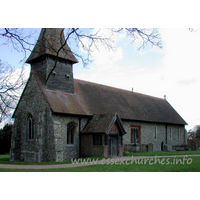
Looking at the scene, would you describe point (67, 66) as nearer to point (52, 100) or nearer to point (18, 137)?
point (52, 100)

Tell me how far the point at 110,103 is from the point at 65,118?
25.3ft

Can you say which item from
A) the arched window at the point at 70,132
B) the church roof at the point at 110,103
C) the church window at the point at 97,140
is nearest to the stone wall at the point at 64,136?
the arched window at the point at 70,132

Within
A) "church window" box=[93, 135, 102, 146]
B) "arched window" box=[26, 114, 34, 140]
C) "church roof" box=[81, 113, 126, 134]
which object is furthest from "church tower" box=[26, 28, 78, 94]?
"church window" box=[93, 135, 102, 146]

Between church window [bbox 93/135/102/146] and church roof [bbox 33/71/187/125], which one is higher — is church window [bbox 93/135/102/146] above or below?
below

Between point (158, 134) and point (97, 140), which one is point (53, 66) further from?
point (158, 134)

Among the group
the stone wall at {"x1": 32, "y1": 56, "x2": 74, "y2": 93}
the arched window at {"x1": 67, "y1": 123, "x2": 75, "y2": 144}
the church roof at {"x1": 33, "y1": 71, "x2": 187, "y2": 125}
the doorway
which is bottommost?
the doorway

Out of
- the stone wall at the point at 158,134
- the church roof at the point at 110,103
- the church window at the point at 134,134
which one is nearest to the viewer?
the church roof at the point at 110,103

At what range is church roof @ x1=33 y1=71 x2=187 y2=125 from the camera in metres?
22.9

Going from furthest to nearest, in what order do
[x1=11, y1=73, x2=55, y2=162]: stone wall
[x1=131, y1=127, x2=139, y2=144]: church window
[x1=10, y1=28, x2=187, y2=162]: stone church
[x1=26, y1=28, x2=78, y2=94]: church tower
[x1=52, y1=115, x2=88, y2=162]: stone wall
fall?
[x1=131, y1=127, x2=139, y2=144]: church window, [x1=26, y1=28, x2=78, y2=94]: church tower, [x1=10, y1=28, x2=187, y2=162]: stone church, [x1=11, y1=73, x2=55, y2=162]: stone wall, [x1=52, y1=115, x2=88, y2=162]: stone wall

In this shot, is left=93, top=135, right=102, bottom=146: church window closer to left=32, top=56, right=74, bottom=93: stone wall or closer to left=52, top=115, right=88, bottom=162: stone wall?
left=52, top=115, right=88, bottom=162: stone wall

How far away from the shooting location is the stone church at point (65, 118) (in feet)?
69.4

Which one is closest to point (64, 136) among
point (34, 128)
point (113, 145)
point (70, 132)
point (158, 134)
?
point (70, 132)

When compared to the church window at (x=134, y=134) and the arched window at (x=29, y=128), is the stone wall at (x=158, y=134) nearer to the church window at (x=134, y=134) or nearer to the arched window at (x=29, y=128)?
the church window at (x=134, y=134)

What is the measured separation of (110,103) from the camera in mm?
28281
